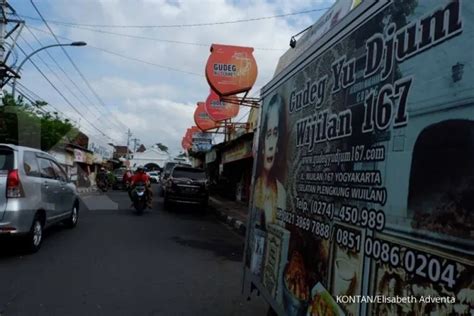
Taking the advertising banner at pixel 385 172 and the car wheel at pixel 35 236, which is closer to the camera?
the advertising banner at pixel 385 172

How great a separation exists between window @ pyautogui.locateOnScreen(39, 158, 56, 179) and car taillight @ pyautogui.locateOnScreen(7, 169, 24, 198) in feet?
4.13

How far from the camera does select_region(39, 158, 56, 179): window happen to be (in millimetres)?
8769

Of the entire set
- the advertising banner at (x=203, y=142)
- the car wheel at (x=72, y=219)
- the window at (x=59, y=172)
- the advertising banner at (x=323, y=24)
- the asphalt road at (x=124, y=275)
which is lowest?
the asphalt road at (x=124, y=275)

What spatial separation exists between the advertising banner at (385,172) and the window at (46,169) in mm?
6526

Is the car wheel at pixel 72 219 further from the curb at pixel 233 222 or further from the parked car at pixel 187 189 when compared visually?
the parked car at pixel 187 189

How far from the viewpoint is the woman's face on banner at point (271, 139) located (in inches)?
161

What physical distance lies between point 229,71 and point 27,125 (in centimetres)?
1133

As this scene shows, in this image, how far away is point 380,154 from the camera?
88.3 inches

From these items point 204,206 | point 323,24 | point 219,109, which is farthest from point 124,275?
point 219,109

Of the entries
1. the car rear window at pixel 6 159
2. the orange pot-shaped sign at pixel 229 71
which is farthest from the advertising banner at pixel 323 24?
the orange pot-shaped sign at pixel 229 71

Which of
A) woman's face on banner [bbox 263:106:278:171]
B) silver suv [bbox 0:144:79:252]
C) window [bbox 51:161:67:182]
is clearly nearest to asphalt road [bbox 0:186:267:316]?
silver suv [bbox 0:144:79:252]

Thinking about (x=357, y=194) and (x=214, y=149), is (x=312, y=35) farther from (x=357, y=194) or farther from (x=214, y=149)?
(x=214, y=149)

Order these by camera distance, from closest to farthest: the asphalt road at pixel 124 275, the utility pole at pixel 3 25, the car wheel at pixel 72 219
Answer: the asphalt road at pixel 124 275 < the car wheel at pixel 72 219 < the utility pole at pixel 3 25

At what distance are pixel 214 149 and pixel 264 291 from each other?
2667cm
